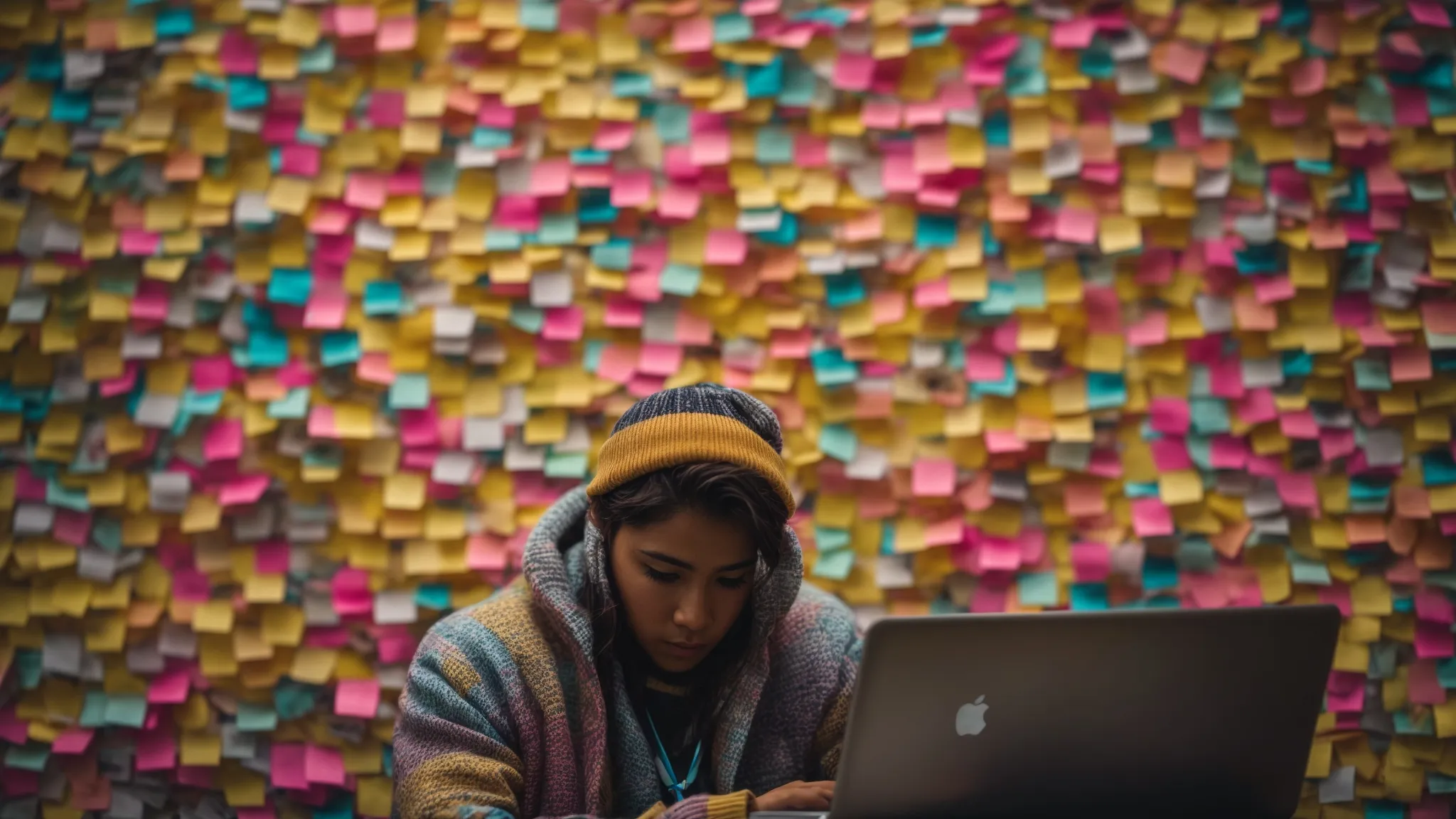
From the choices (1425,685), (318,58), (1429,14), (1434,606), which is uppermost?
(1429,14)

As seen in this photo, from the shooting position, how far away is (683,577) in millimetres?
1316

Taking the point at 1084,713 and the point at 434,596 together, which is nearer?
the point at 1084,713

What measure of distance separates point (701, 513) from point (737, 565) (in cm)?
8

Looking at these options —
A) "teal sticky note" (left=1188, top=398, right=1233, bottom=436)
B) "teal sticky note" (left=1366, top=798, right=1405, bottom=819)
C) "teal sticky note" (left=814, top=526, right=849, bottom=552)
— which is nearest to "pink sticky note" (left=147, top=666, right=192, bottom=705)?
"teal sticky note" (left=814, top=526, right=849, bottom=552)

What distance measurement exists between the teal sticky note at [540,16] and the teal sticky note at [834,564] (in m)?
1.02

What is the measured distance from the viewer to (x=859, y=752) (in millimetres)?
1011

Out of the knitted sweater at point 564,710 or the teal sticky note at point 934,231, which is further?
the teal sticky note at point 934,231

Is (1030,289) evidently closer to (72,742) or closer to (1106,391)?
(1106,391)

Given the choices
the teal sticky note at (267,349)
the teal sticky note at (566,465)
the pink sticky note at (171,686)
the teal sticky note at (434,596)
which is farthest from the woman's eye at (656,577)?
the pink sticky note at (171,686)

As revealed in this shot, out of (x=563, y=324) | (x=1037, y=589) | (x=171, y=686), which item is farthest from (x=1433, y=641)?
(x=171, y=686)

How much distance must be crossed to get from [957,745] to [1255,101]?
1375 millimetres

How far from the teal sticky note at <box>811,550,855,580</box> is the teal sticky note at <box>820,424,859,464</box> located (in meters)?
0.16

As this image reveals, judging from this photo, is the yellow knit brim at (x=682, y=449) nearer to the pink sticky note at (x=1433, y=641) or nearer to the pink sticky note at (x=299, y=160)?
the pink sticky note at (x=299, y=160)

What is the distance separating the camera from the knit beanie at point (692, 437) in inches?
51.3
